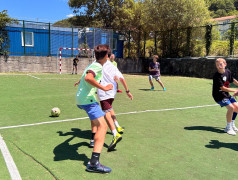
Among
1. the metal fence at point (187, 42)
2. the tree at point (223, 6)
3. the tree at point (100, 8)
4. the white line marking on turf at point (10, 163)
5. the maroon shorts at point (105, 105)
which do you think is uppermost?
the tree at point (223, 6)

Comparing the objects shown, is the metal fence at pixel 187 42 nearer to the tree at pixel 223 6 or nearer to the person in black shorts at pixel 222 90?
the person in black shorts at pixel 222 90

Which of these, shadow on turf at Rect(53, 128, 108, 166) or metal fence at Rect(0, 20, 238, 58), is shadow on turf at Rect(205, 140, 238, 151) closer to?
shadow on turf at Rect(53, 128, 108, 166)

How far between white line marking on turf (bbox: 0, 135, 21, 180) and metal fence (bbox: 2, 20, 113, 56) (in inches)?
804

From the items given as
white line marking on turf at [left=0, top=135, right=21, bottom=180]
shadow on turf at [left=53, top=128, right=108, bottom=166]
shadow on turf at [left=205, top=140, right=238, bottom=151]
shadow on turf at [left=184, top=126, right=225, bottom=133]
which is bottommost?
shadow on turf at [left=205, top=140, right=238, bottom=151]

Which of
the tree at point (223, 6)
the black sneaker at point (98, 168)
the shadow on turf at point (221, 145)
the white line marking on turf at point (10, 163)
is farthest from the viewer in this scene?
the tree at point (223, 6)

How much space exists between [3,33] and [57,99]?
643 inches

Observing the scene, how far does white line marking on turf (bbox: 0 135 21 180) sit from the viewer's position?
3.41m

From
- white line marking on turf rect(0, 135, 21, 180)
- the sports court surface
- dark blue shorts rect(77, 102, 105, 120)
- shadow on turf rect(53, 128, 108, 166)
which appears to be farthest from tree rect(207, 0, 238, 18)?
white line marking on turf rect(0, 135, 21, 180)

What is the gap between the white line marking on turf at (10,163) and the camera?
341cm

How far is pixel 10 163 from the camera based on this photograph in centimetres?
381

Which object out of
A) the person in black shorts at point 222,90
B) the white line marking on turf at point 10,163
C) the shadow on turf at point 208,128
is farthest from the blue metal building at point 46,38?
the person in black shorts at point 222,90

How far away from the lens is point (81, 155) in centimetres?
428

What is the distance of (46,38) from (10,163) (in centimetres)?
2472

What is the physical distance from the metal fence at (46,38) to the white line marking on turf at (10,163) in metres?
20.4
